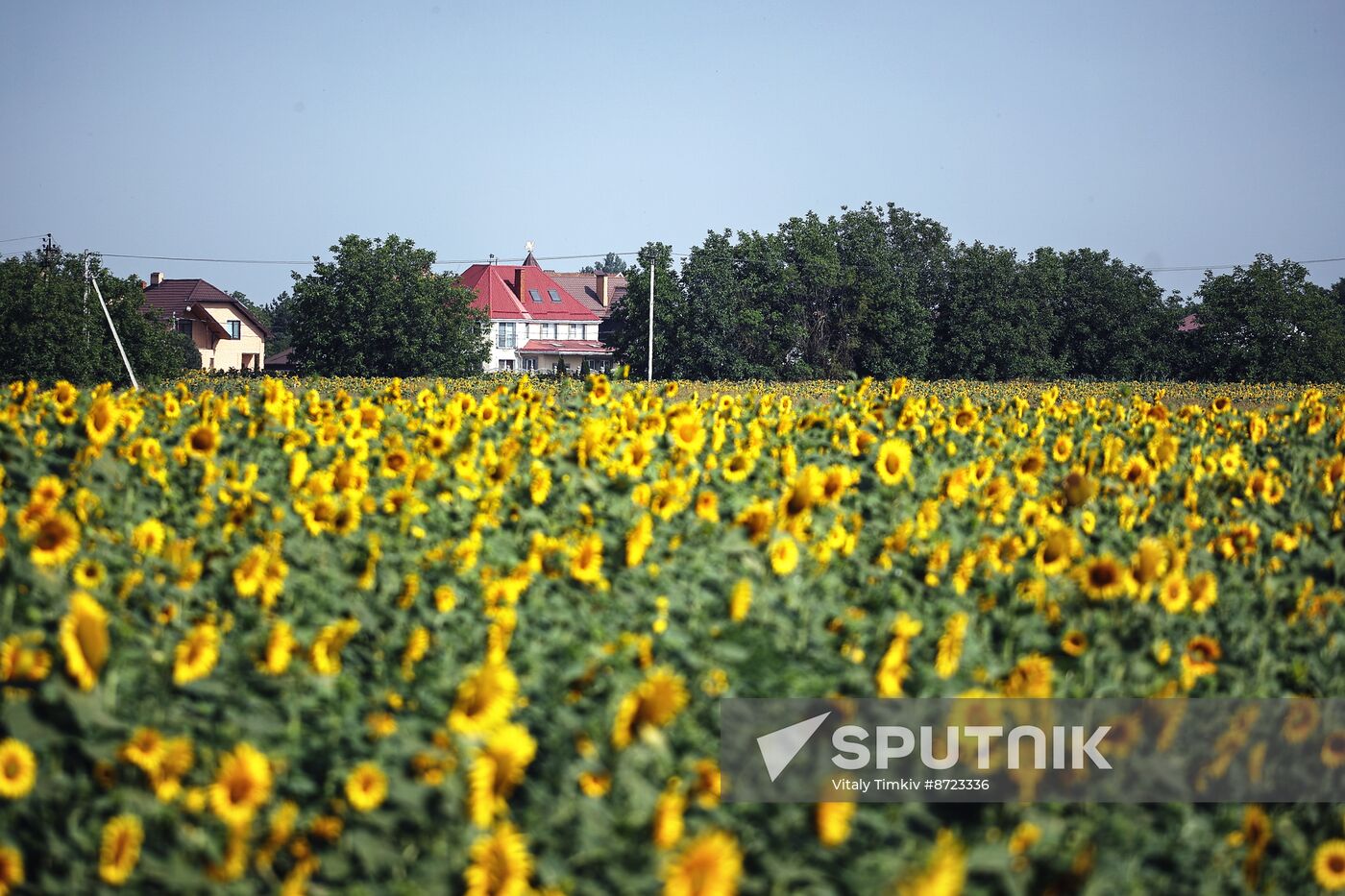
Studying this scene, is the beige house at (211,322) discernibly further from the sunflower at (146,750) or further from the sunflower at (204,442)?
the sunflower at (146,750)

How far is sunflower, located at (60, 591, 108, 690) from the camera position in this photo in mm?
3178

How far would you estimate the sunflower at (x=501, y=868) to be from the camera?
271 cm

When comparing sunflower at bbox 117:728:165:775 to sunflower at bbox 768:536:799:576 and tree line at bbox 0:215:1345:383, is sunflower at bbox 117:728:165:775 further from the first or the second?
tree line at bbox 0:215:1345:383

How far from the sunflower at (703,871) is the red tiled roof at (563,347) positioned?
7774cm

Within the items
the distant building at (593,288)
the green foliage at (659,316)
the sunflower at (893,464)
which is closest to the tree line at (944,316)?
the green foliage at (659,316)

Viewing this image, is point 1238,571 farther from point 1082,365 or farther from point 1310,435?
point 1082,365

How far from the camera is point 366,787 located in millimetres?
3064

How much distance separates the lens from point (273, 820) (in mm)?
2920

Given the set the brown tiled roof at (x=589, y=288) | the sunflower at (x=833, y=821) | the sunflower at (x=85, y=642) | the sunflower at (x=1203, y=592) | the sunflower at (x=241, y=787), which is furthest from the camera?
the brown tiled roof at (x=589, y=288)

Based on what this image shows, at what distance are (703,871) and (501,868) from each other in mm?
483

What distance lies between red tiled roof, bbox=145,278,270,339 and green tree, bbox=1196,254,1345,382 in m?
59.1

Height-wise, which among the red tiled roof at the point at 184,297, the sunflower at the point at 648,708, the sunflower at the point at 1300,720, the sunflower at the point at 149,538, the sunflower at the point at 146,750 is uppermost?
the red tiled roof at the point at 184,297

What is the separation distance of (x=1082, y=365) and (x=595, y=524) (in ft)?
229

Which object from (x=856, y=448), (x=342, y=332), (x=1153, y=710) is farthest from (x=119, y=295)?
(x=1153, y=710)
